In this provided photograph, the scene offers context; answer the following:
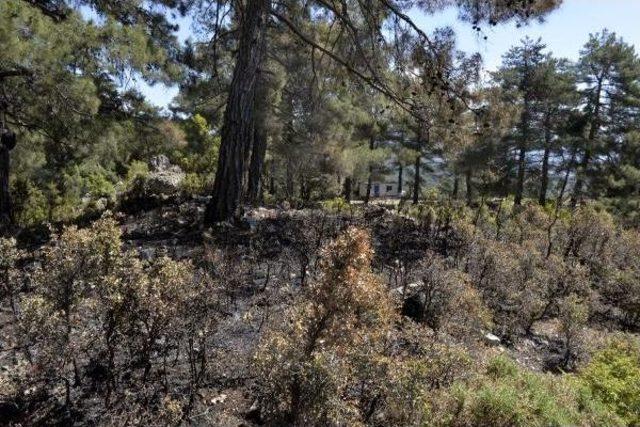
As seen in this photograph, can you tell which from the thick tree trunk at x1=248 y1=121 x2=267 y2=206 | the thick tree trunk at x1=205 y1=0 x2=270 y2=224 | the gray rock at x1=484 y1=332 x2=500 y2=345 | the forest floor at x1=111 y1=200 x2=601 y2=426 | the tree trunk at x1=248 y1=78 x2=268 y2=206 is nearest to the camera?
the forest floor at x1=111 y1=200 x2=601 y2=426

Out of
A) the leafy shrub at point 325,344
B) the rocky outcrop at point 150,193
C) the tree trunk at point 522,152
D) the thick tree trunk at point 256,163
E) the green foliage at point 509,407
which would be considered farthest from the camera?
the tree trunk at point 522,152

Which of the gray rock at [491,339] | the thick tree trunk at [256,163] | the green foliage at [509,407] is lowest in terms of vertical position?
the gray rock at [491,339]

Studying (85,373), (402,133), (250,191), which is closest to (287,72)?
(250,191)

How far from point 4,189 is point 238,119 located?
4.56 m

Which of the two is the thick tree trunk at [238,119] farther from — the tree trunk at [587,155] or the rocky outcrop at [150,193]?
the tree trunk at [587,155]

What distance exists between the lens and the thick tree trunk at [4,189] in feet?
28.0

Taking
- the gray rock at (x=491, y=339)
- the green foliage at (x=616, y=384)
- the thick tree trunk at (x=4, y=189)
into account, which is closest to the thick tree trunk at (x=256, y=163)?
the thick tree trunk at (x=4, y=189)

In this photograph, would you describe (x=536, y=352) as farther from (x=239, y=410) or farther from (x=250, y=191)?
(x=250, y=191)

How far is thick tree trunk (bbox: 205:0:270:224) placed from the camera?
7.17m

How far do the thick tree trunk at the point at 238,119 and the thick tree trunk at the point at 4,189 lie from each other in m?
3.87

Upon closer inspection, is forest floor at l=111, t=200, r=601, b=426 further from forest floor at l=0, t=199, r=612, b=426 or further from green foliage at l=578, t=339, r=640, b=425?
green foliage at l=578, t=339, r=640, b=425

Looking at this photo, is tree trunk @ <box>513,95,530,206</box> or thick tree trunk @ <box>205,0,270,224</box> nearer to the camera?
thick tree trunk @ <box>205,0,270,224</box>

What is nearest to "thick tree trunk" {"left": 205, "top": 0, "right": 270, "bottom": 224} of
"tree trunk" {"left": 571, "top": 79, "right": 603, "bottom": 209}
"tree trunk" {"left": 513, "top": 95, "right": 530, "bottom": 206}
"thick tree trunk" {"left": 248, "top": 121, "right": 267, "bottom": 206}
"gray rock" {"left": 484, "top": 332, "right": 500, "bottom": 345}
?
"gray rock" {"left": 484, "top": 332, "right": 500, "bottom": 345}

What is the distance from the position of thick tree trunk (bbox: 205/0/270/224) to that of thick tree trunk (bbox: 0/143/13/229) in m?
3.87
